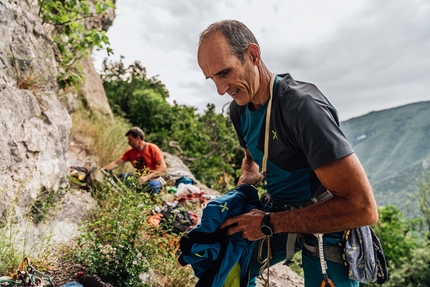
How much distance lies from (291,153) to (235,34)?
0.69 meters

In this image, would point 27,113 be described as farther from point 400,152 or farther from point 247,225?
point 400,152

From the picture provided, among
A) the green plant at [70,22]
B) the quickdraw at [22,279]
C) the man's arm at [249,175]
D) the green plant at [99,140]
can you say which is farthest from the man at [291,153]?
the green plant at [99,140]

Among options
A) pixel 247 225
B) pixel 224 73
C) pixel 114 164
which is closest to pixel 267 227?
pixel 247 225

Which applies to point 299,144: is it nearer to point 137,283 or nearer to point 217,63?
point 217,63

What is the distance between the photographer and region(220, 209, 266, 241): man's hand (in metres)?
1.57

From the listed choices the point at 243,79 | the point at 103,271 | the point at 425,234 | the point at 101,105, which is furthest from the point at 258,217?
the point at 425,234

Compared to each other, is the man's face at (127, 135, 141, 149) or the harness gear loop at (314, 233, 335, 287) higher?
the man's face at (127, 135, 141, 149)

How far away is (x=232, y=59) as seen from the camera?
1590mm

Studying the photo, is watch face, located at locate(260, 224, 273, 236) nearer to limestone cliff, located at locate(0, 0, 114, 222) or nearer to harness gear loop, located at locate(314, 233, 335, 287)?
harness gear loop, located at locate(314, 233, 335, 287)

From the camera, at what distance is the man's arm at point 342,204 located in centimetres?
124

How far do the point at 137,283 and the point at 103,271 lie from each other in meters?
0.28

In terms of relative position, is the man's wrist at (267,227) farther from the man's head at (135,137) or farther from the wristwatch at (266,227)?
the man's head at (135,137)

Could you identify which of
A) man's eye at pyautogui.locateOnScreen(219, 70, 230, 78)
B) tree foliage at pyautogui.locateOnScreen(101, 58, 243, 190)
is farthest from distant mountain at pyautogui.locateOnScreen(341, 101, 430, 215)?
man's eye at pyautogui.locateOnScreen(219, 70, 230, 78)

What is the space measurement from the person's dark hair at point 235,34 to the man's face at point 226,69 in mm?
23
